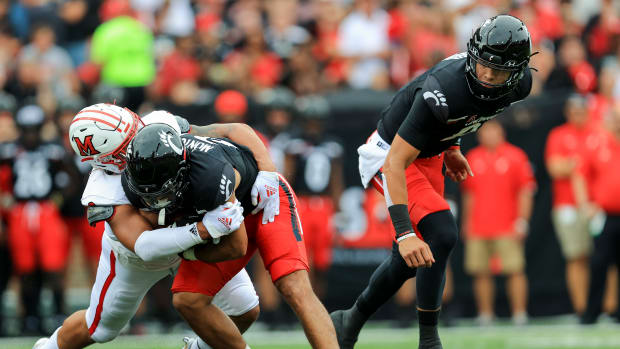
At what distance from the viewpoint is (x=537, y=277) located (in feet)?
35.2

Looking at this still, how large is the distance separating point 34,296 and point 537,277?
5.06 m

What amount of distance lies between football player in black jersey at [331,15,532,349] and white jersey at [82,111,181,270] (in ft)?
3.83

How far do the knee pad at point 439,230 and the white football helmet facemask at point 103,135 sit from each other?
169cm

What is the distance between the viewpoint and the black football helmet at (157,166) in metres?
4.95

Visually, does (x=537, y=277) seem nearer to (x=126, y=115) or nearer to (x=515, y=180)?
(x=515, y=180)

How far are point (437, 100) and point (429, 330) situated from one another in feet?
4.28

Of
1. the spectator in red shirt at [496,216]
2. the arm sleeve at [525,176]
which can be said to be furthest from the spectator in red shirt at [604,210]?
the spectator in red shirt at [496,216]

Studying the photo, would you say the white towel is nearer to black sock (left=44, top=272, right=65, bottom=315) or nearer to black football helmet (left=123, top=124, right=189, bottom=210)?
black football helmet (left=123, top=124, right=189, bottom=210)

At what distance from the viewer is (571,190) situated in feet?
34.5

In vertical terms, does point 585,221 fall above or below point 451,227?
below

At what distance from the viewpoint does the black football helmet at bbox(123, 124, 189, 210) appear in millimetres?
4953

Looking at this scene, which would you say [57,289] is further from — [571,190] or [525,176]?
[571,190]

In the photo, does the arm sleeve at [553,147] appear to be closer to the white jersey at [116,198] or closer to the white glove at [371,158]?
the white glove at [371,158]

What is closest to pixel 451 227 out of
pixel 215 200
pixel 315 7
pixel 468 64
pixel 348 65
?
pixel 468 64
